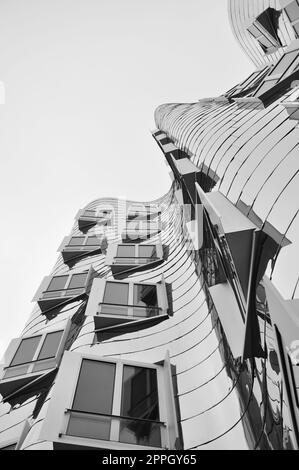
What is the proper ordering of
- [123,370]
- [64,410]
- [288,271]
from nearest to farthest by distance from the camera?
[288,271]
[64,410]
[123,370]

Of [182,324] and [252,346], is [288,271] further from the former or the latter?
[182,324]

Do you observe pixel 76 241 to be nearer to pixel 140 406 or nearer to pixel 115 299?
pixel 115 299

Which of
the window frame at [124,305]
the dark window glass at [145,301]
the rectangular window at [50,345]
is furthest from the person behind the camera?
the rectangular window at [50,345]

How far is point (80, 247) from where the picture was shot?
1866 cm

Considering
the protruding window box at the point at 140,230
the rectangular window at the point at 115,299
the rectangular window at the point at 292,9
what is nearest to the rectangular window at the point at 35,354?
the rectangular window at the point at 115,299

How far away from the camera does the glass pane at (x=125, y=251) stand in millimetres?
A: 14281

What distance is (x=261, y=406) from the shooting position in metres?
5.38

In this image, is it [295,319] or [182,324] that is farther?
[182,324]

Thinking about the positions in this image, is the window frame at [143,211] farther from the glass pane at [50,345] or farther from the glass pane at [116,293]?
the glass pane at [50,345]

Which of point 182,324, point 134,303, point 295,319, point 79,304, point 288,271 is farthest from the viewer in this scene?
point 79,304

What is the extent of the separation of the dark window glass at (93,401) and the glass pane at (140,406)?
0.30m

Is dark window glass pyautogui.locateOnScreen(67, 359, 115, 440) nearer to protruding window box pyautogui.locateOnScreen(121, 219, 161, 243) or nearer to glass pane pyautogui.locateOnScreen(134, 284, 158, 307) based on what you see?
glass pane pyautogui.locateOnScreen(134, 284, 158, 307)

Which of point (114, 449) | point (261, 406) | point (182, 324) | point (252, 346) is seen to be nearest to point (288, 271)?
point (252, 346)
